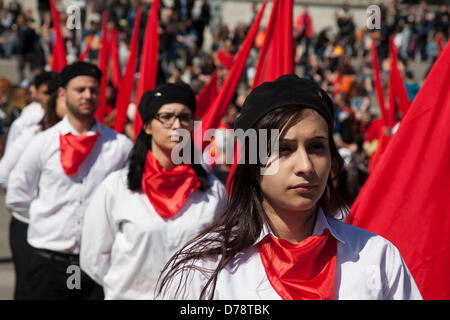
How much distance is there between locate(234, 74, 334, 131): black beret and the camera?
2.21 meters

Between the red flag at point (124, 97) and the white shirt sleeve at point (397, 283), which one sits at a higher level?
the red flag at point (124, 97)

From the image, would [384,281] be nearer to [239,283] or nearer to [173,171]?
[239,283]

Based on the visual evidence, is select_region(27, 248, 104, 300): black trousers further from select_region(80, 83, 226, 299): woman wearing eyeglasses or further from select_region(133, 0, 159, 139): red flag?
select_region(133, 0, 159, 139): red flag

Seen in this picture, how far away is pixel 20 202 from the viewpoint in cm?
529

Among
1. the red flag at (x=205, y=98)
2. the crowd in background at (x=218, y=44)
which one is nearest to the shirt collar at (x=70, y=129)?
the red flag at (x=205, y=98)

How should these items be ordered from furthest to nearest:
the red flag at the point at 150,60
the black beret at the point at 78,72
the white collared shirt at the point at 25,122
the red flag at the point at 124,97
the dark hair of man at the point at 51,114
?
the red flag at the point at 124,97, the red flag at the point at 150,60, the white collared shirt at the point at 25,122, the dark hair of man at the point at 51,114, the black beret at the point at 78,72

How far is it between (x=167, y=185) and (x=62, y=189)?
108 cm

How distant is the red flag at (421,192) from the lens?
3.19 metres

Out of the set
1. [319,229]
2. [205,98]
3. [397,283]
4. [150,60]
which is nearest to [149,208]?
[319,229]

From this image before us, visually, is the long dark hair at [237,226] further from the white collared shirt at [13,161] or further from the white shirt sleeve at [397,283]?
the white collared shirt at [13,161]

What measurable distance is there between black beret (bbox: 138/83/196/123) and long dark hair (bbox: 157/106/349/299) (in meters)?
2.13

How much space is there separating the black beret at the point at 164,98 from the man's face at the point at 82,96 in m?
0.76

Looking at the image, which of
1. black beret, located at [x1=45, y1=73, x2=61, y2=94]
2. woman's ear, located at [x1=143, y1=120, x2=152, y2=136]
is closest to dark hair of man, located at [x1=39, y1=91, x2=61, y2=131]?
black beret, located at [x1=45, y1=73, x2=61, y2=94]

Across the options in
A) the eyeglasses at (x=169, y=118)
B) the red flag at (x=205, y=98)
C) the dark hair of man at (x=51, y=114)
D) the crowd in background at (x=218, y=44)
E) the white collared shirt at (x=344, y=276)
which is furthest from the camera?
the crowd in background at (x=218, y=44)
